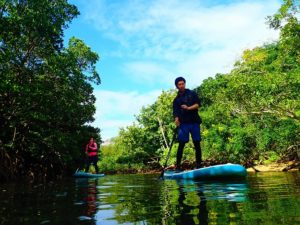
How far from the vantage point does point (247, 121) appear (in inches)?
791

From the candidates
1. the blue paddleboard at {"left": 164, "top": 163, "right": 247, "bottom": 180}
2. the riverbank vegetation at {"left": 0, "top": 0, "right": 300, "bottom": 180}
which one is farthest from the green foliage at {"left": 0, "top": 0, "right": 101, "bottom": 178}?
the blue paddleboard at {"left": 164, "top": 163, "right": 247, "bottom": 180}

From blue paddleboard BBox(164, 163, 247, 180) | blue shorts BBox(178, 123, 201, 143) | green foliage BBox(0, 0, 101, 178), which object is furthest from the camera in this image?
green foliage BBox(0, 0, 101, 178)

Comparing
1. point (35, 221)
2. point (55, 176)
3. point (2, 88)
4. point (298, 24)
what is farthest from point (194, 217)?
point (55, 176)

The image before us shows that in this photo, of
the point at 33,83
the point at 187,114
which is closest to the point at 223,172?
the point at 187,114

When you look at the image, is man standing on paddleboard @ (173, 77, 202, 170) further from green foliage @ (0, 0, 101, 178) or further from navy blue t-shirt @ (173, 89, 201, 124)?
green foliage @ (0, 0, 101, 178)

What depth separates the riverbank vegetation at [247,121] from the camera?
1415 cm

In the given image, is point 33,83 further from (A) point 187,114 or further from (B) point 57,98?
(A) point 187,114

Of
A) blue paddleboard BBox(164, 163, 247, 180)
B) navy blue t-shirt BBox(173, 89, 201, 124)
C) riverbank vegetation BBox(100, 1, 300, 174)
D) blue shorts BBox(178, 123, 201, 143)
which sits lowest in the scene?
blue paddleboard BBox(164, 163, 247, 180)

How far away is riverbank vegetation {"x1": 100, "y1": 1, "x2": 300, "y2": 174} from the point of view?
46.4 feet

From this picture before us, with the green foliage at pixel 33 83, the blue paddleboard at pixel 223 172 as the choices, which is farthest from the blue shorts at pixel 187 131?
the green foliage at pixel 33 83

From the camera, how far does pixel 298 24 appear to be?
12.8 m

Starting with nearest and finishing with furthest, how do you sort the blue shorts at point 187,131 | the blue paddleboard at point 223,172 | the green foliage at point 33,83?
the blue paddleboard at point 223,172 < the blue shorts at point 187,131 < the green foliage at point 33,83

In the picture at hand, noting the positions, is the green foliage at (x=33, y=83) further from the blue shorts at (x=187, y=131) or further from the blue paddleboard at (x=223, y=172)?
the blue paddleboard at (x=223, y=172)

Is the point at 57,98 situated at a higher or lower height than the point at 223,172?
higher
